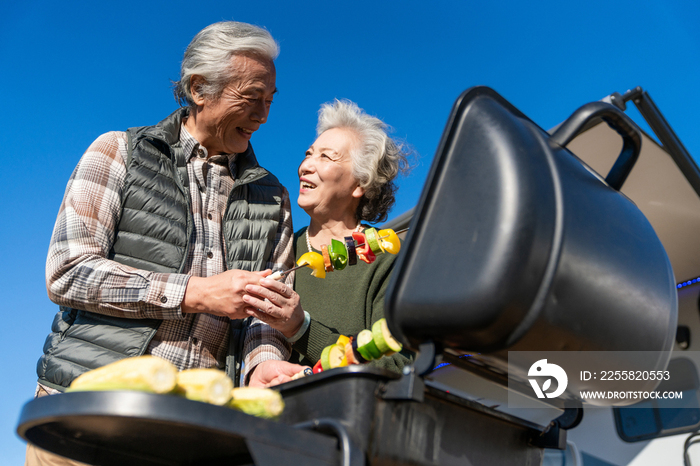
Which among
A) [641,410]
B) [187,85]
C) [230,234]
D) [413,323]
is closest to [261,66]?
[187,85]

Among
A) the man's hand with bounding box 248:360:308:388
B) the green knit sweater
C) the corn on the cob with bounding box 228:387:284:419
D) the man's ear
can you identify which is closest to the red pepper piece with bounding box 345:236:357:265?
the green knit sweater

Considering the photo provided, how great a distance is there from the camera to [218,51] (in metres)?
2.55

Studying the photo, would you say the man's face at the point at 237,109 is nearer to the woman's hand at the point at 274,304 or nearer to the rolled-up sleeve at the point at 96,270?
the rolled-up sleeve at the point at 96,270

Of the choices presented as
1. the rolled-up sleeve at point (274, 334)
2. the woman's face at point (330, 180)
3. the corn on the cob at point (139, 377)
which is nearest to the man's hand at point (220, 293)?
the rolled-up sleeve at point (274, 334)

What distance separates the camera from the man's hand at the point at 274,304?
1913 mm

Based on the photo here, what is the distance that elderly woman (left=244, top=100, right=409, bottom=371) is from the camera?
2560 mm

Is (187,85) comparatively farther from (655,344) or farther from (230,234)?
(655,344)

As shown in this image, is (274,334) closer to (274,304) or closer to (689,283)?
(274,304)

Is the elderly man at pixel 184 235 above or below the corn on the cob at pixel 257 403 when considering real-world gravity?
above

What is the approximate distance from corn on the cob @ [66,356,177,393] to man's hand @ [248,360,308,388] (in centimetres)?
107

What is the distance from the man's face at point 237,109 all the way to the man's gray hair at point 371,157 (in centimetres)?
80

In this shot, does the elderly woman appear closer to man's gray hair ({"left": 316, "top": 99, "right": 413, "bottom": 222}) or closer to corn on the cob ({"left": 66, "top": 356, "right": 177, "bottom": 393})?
man's gray hair ({"left": 316, "top": 99, "right": 413, "bottom": 222})

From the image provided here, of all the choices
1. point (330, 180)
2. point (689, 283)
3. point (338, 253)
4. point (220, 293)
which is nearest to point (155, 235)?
point (220, 293)

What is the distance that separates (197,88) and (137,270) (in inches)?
41.2
